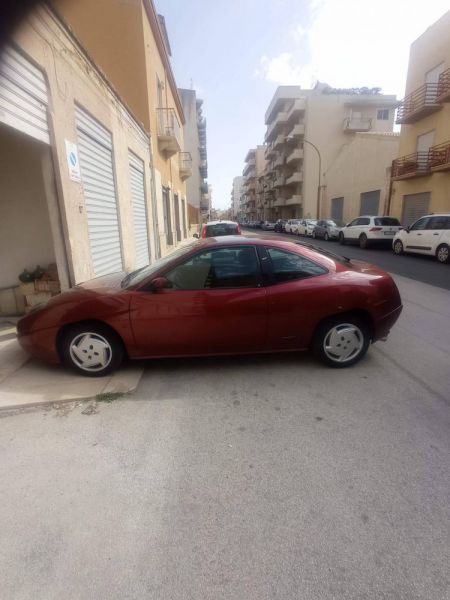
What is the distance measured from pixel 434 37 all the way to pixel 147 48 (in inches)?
633

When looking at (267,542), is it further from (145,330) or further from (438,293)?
(438,293)

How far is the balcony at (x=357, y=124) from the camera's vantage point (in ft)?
116

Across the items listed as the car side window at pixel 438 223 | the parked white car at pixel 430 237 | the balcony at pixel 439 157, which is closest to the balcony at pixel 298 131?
the balcony at pixel 439 157

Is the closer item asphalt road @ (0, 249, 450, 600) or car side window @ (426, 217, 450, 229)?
asphalt road @ (0, 249, 450, 600)

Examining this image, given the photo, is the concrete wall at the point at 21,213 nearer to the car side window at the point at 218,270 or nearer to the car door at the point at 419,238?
the car side window at the point at 218,270

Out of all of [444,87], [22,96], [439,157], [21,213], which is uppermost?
[444,87]

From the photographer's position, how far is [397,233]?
13328 millimetres

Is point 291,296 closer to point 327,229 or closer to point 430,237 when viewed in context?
point 430,237

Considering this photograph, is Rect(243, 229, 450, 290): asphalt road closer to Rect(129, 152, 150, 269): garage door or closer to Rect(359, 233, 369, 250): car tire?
Rect(359, 233, 369, 250): car tire

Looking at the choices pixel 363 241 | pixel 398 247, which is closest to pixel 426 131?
pixel 363 241

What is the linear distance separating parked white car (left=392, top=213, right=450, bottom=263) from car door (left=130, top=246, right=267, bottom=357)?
10604mm

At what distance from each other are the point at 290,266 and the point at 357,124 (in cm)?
4046

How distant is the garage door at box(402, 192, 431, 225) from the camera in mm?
17562

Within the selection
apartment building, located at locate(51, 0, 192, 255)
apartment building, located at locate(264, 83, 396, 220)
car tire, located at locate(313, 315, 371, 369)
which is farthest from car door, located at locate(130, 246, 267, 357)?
apartment building, located at locate(264, 83, 396, 220)
